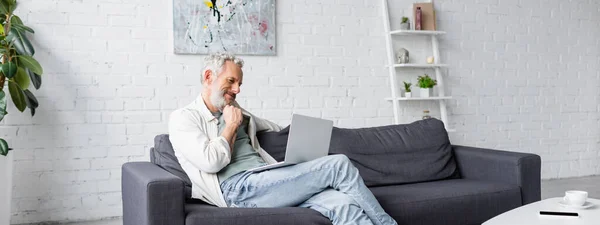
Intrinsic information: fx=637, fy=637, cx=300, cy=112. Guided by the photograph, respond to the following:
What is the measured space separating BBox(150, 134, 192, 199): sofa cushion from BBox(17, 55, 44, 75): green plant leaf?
3.45ft

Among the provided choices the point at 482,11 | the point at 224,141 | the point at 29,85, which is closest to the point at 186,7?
the point at 29,85

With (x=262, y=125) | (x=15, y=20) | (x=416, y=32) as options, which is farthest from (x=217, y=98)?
(x=416, y=32)

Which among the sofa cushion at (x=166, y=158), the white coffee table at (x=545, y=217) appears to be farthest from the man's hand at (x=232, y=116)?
the white coffee table at (x=545, y=217)

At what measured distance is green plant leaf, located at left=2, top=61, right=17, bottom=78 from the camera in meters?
3.72

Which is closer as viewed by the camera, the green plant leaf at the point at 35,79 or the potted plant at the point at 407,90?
the green plant leaf at the point at 35,79

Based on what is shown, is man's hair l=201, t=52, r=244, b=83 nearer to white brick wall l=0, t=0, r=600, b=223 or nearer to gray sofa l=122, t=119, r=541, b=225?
gray sofa l=122, t=119, r=541, b=225

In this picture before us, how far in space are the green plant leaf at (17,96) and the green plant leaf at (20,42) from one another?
0.75 ft

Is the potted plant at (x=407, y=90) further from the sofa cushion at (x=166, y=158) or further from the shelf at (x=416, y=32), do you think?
the sofa cushion at (x=166, y=158)

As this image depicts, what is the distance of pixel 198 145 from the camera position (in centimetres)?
290

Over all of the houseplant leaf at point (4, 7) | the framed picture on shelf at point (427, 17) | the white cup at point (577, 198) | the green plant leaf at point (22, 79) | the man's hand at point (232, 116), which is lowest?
A: the white cup at point (577, 198)

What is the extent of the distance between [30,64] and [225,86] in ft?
4.80

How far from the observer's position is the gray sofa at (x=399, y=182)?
8.67ft

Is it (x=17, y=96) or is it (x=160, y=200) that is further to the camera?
(x=17, y=96)

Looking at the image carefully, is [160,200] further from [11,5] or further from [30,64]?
[11,5]
